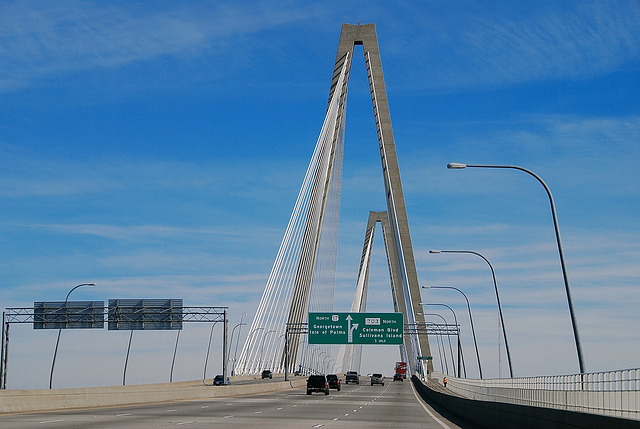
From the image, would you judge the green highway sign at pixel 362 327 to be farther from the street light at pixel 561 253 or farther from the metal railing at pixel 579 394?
the street light at pixel 561 253

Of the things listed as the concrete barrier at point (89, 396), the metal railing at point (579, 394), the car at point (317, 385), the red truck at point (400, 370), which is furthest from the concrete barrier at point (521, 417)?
the red truck at point (400, 370)

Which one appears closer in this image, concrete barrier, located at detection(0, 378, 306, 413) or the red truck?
concrete barrier, located at detection(0, 378, 306, 413)

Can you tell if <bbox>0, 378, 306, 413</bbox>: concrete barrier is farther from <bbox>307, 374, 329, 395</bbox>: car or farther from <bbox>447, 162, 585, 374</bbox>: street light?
<bbox>447, 162, 585, 374</bbox>: street light

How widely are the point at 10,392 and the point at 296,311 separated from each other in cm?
4006

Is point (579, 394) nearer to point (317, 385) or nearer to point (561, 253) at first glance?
point (561, 253)

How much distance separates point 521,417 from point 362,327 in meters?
52.5

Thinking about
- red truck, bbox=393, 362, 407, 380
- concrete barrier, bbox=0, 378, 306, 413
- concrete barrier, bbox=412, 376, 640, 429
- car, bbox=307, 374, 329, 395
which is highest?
red truck, bbox=393, 362, 407, 380

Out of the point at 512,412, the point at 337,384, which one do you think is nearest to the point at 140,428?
the point at 512,412

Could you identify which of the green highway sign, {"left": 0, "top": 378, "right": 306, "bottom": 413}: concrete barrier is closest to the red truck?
the green highway sign

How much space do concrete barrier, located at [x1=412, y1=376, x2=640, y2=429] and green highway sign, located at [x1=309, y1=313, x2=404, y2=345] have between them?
32.4 m

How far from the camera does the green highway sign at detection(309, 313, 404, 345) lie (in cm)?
7169

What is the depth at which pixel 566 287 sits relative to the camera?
23750 millimetres

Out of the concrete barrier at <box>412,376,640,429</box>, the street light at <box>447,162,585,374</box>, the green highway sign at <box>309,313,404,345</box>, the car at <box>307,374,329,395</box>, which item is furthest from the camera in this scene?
the green highway sign at <box>309,313,404,345</box>

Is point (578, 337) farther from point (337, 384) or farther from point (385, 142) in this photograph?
point (337, 384)
